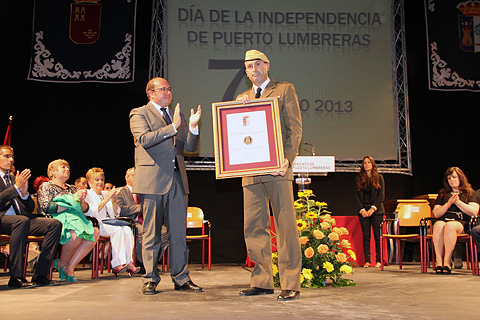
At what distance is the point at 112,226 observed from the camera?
5.82 metres

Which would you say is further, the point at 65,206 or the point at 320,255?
the point at 65,206

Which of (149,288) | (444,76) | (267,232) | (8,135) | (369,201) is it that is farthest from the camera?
(444,76)

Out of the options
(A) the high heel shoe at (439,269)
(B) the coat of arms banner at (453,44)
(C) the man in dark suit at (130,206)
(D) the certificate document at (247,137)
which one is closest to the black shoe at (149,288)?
(D) the certificate document at (247,137)

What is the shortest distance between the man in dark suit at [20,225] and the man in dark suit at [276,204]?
6.63 feet

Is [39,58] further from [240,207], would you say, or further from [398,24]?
[398,24]

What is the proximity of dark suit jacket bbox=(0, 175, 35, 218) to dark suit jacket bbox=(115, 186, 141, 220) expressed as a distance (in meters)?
1.52

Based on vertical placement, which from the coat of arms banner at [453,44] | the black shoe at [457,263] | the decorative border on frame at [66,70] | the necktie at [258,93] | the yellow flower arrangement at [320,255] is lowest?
the black shoe at [457,263]

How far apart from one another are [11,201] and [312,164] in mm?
3120

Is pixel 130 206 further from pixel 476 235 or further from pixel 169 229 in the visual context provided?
pixel 476 235

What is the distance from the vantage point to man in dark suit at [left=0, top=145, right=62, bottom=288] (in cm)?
418

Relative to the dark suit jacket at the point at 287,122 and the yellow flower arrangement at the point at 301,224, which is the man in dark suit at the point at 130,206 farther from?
the dark suit jacket at the point at 287,122

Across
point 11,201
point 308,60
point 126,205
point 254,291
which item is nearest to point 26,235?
point 11,201

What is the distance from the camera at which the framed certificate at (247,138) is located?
10.6 ft

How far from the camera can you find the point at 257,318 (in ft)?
7.86
